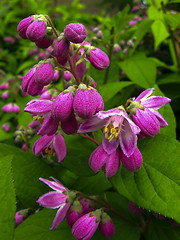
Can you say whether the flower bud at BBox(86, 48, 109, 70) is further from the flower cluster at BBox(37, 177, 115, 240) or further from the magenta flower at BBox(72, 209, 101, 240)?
the magenta flower at BBox(72, 209, 101, 240)

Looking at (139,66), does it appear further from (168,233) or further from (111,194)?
(168,233)

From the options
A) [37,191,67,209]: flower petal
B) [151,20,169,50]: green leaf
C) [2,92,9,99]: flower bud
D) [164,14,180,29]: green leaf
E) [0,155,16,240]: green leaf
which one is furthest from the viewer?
[2,92,9,99]: flower bud

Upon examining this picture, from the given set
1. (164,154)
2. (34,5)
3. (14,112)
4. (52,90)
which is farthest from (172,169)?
(34,5)

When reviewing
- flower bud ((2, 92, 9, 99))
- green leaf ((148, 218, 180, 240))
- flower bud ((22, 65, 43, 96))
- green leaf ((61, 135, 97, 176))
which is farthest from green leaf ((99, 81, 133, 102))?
flower bud ((2, 92, 9, 99))

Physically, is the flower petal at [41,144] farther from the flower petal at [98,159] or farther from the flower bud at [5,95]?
the flower bud at [5,95]

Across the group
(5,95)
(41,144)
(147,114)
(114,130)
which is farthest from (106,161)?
(5,95)

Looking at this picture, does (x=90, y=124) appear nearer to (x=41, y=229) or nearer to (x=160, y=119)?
(x=160, y=119)
